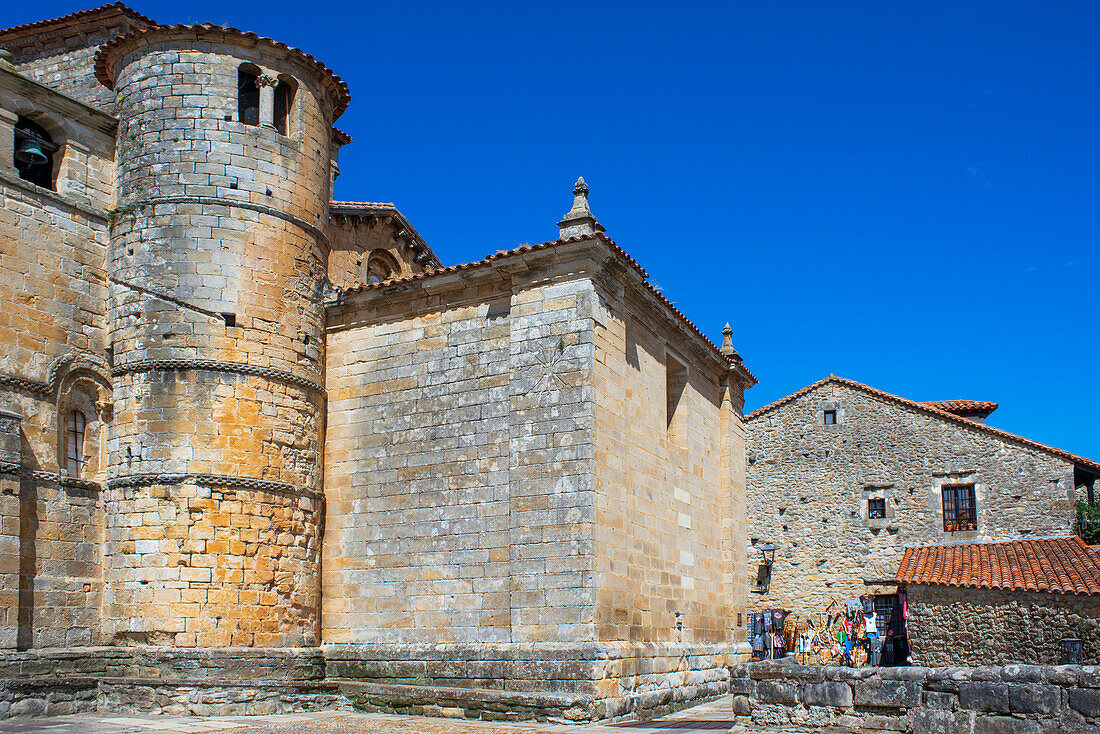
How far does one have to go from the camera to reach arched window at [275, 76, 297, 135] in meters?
13.9

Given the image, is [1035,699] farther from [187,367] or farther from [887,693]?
[187,367]

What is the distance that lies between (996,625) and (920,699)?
11.3 m

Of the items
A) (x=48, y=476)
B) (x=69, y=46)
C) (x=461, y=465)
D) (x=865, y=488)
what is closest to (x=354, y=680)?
(x=461, y=465)

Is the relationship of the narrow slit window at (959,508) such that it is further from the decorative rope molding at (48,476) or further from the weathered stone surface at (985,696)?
the decorative rope molding at (48,476)

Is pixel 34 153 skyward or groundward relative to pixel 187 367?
skyward

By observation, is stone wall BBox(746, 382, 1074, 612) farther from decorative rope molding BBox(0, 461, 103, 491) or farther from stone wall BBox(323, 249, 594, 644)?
decorative rope molding BBox(0, 461, 103, 491)

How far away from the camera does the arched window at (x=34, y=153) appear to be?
40.8 ft

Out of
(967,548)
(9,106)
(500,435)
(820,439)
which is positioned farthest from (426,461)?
(820,439)

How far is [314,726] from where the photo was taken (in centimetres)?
1060

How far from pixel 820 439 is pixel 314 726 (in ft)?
64.3

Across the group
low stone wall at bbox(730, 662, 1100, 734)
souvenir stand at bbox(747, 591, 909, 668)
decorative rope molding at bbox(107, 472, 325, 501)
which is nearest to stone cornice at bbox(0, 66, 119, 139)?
decorative rope molding at bbox(107, 472, 325, 501)

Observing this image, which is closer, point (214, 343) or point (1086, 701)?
Answer: point (1086, 701)

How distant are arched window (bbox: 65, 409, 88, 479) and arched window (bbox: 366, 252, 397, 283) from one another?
16.7 ft

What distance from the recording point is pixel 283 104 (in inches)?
552
